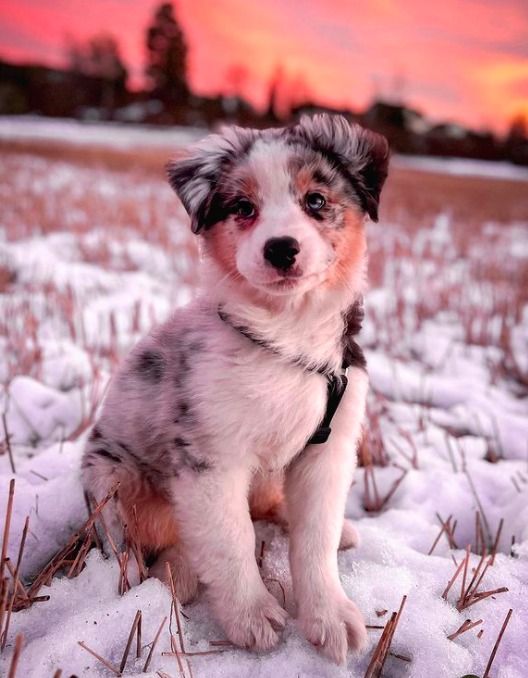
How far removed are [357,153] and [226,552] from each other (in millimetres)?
1706

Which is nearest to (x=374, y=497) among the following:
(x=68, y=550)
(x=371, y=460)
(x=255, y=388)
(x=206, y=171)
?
(x=371, y=460)

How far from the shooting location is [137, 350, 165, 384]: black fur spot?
2271mm

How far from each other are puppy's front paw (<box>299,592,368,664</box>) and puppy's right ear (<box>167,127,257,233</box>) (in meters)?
1.55

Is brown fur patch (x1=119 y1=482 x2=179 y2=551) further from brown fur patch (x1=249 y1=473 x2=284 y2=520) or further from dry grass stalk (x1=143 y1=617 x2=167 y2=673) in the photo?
dry grass stalk (x1=143 y1=617 x2=167 y2=673)

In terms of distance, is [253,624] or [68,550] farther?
[68,550]

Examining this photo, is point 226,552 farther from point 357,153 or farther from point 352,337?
point 357,153

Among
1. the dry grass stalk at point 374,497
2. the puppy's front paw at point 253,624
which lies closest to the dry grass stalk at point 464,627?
the puppy's front paw at point 253,624

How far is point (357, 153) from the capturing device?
235 centimetres

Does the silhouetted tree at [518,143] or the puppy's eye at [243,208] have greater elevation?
the silhouetted tree at [518,143]

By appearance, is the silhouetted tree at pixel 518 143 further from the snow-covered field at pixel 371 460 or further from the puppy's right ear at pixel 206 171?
the puppy's right ear at pixel 206 171

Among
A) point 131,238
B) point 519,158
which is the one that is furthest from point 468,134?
point 131,238

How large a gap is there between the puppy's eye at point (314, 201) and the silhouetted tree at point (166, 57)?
54.8 metres

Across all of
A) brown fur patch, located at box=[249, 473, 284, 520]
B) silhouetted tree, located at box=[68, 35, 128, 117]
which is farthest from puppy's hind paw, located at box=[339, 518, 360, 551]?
silhouetted tree, located at box=[68, 35, 128, 117]

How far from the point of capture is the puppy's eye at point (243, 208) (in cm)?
218
